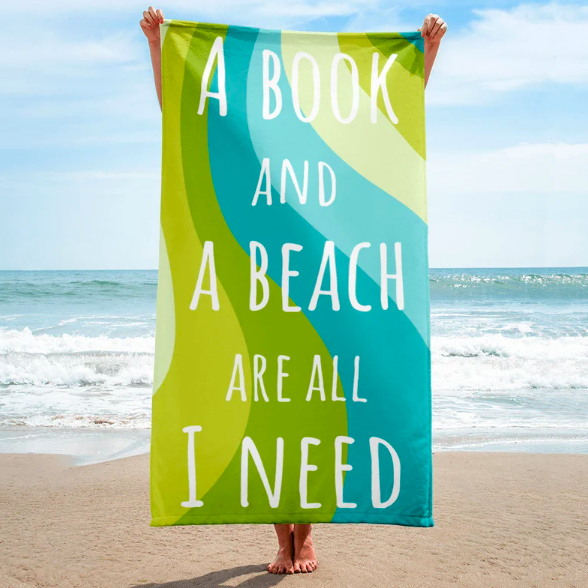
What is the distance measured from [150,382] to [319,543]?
6.49 metres

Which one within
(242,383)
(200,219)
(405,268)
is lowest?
(242,383)

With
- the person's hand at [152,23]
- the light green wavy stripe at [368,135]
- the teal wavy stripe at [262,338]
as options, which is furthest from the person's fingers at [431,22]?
the person's hand at [152,23]

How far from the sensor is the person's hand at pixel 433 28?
Result: 7.61 ft

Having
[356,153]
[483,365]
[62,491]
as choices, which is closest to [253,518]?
[356,153]

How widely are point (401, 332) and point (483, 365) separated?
8.68m

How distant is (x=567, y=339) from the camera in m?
14.1

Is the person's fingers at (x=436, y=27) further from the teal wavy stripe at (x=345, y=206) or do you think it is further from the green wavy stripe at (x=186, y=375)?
the green wavy stripe at (x=186, y=375)

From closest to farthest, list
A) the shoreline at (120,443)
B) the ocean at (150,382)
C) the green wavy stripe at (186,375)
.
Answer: the green wavy stripe at (186,375)
the shoreline at (120,443)
the ocean at (150,382)

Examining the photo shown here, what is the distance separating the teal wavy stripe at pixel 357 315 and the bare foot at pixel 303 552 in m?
0.46

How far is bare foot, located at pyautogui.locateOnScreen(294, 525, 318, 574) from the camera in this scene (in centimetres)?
268

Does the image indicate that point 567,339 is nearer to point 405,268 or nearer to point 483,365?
point 483,365

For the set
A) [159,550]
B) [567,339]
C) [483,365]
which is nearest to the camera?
[159,550]

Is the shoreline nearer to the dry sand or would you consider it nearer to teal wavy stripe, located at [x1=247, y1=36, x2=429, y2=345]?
the dry sand

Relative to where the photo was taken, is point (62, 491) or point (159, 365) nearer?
point (159, 365)
